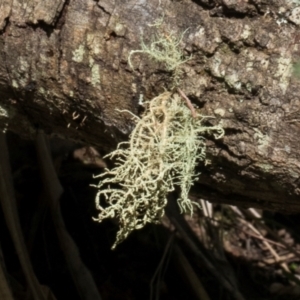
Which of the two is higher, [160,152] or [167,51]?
[167,51]

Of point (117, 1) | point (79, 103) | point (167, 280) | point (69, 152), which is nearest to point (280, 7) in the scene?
point (117, 1)

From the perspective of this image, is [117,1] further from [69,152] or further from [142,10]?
[69,152]

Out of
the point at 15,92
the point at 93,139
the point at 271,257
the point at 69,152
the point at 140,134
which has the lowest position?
the point at 271,257

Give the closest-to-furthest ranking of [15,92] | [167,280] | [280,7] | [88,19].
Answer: [280,7], [88,19], [15,92], [167,280]

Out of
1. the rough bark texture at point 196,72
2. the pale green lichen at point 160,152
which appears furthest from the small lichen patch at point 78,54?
the pale green lichen at point 160,152

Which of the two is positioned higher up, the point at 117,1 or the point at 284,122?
the point at 117,1

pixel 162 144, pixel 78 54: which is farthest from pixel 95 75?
pixel 162 144

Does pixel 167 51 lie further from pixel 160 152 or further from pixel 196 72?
pixel 160 152

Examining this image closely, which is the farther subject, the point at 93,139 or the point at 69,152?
the point at 69,152
